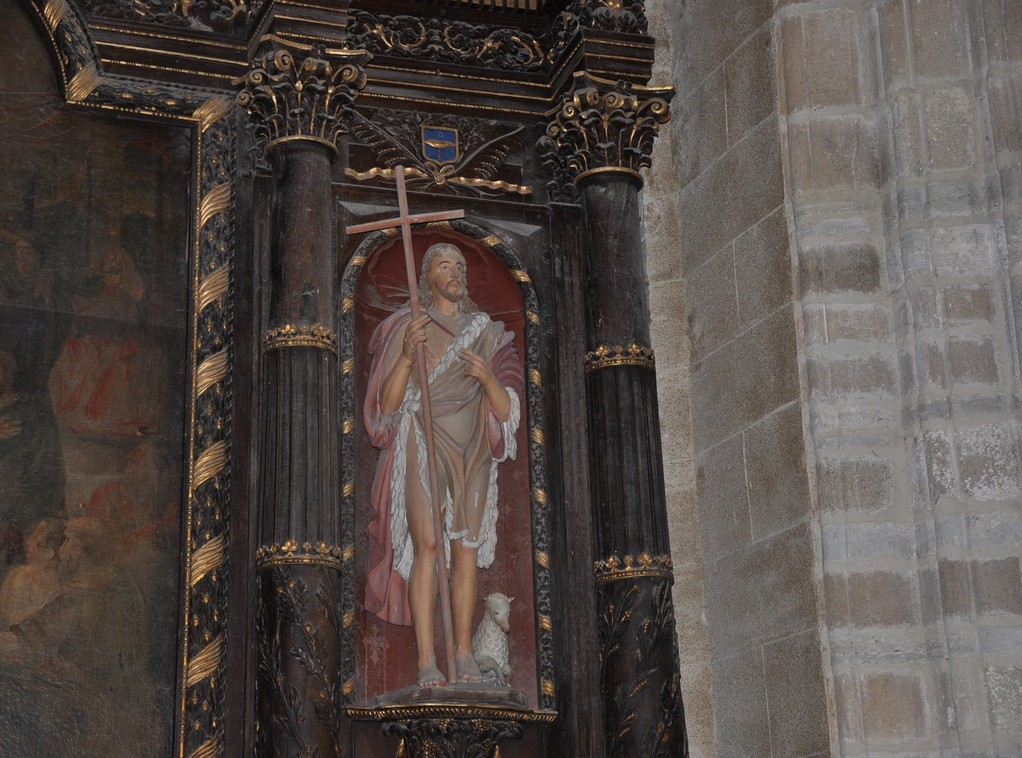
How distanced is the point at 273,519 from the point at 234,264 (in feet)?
4.08

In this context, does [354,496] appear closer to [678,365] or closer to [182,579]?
[182,579]

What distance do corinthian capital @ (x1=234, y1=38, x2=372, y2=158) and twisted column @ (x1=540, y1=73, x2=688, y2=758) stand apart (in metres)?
1.02

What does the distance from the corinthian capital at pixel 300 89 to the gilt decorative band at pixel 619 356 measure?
141cm

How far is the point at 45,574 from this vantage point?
6.61 m

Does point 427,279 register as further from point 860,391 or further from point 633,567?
point 860,391

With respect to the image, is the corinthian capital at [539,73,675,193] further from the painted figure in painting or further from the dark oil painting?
the dark oil painting

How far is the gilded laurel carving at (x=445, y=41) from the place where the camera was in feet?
25.4

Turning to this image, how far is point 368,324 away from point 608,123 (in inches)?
54.8

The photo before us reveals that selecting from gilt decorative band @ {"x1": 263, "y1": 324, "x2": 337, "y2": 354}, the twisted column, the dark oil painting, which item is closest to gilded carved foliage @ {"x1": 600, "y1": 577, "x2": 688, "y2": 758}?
the twisted column

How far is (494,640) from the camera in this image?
23.0 feet

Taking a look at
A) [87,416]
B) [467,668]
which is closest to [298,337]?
[87,416]

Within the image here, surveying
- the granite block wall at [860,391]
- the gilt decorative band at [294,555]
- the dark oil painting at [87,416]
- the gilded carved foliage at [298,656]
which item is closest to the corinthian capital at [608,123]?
the granite block wall at [860,391]

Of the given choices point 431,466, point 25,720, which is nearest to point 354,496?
point 431,466

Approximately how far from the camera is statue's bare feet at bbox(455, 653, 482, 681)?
682 cm
